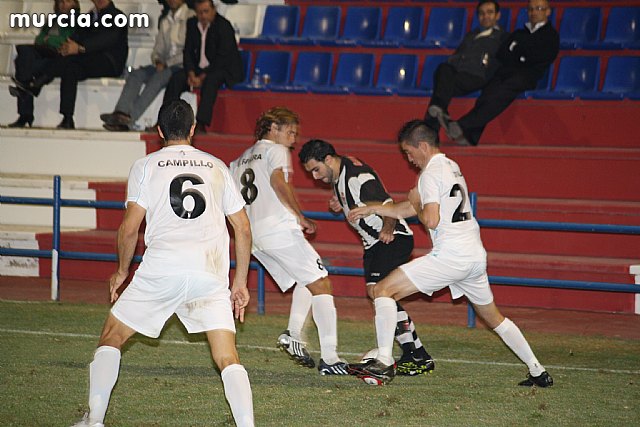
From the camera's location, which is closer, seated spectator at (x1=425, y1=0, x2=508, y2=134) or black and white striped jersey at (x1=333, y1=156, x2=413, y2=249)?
black and white striped jersey at (x1=333, y1=156, x2=413, y2=249)

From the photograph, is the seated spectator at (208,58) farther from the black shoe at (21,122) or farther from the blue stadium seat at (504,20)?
the blue stadium seat at (504,20)

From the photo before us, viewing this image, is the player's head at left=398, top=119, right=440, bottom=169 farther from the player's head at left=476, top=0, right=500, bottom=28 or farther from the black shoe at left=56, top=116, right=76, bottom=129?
the black shoe at left=56, top=116, right=76, bottom=129

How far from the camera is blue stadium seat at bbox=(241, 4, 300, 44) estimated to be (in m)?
16.2

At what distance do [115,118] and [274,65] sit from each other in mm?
2453

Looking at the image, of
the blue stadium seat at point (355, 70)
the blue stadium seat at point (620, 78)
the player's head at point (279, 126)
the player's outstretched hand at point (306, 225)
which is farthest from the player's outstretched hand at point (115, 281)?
the blue stadium seat at point (355, 70)

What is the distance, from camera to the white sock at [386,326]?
7.74 meters

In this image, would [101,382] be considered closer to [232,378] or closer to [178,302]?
[178,302]

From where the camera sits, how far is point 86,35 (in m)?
15.3

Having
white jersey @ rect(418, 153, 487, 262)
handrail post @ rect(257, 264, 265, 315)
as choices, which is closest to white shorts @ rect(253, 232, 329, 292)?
white jersey @ rect(418, 153, 487, 262)

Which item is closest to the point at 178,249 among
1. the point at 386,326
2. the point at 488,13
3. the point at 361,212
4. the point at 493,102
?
the point at 361,212

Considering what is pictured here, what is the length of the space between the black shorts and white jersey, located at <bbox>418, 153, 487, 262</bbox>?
2.03 ft

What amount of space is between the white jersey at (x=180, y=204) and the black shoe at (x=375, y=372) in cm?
211

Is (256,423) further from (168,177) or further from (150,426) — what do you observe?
(168,177)

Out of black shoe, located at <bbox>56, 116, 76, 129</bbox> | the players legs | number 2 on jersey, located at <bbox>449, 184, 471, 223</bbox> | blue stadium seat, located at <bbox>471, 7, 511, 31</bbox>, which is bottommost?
black shoe, located at <bbox>56, 116, 76, 129</bbox>
